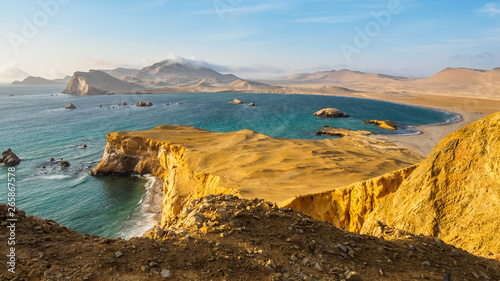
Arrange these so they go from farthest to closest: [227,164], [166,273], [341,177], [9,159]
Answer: [9,159] < [227,164] < [341,177] < [166,273]

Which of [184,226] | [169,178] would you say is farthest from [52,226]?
[169,178]

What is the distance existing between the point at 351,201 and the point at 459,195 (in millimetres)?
5985

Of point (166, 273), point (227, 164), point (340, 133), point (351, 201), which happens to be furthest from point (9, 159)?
point (340, 133)

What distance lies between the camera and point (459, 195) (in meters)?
9.88

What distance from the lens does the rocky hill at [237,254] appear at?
18.9 feet

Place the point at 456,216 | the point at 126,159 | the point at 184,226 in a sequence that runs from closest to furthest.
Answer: the point at 184,226 → the point at 456,216 → the point at 126,159

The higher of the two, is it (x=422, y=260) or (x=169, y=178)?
(x=422, y=260)

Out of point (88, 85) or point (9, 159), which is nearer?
point (9, 159)

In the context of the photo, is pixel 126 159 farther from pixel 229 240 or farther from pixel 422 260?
pixel 422 260

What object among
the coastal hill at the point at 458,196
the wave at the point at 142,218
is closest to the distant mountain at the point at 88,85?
the wave at the point at 142,218

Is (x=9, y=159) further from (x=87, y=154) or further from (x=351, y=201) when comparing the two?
(x=351, y=201)

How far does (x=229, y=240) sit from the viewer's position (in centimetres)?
705

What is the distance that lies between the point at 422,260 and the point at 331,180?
14014 mm

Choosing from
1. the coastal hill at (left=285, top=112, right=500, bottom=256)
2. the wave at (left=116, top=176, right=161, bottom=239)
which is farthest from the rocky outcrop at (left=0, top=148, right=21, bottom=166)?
the coastal hill at (left=285, top=112, right=500, bottom=256)
